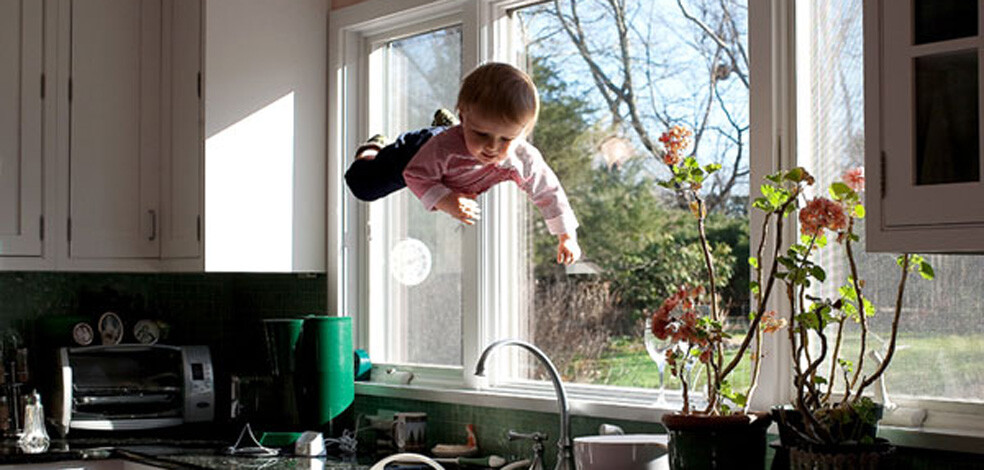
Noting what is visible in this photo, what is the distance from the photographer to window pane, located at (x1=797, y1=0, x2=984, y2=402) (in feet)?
8.82

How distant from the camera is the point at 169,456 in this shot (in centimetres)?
376

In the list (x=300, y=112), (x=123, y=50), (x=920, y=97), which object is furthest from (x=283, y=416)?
(x=920, y=97)

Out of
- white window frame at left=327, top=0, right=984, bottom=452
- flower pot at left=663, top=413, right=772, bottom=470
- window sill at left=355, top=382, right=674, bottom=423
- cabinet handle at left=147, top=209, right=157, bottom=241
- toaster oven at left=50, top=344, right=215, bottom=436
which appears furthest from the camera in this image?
cabinet handle at left=147, top=209, right=157, bottom=241

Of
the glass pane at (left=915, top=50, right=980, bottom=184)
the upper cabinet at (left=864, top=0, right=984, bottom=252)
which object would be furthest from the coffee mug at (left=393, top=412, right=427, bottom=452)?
the glass pane at (left=915, top=50, right=980, bottom=184)

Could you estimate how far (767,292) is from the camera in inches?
104

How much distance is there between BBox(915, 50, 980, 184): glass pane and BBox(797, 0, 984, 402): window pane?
1.68 feet

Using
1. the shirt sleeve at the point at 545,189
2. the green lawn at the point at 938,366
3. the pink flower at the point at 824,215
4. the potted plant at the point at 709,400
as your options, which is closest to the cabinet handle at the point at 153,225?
the shirt sleeve at the point at 545,189

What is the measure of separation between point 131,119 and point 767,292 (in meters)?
2.43

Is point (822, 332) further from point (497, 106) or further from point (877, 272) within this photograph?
point (497, 106)

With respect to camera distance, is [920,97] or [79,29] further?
[79,29]

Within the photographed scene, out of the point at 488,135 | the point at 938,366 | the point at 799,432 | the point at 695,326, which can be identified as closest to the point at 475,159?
the point at 488,135

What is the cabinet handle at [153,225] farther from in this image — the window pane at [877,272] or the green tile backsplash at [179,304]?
the window pane at [877,272]

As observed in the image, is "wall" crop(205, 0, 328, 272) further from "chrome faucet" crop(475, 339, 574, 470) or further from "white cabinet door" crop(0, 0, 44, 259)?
"chrome faucet" crop(475, 339, 574, 470)

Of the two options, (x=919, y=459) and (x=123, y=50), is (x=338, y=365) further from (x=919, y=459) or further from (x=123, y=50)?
(x=919, y=459)
